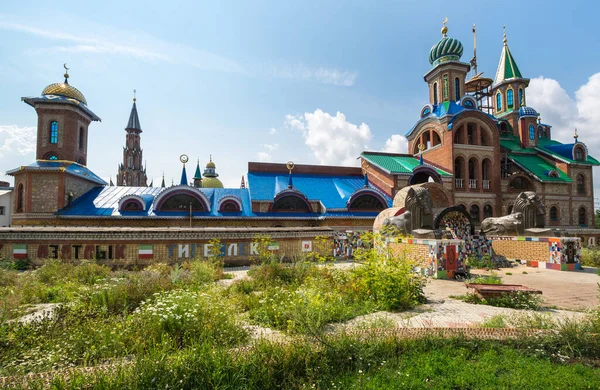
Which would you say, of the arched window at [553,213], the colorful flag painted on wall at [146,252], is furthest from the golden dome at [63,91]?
the arched window at [553,213]

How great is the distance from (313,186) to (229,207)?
7219mm

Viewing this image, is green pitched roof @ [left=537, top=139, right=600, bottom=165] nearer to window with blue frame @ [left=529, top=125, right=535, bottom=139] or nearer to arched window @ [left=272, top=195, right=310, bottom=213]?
window with blue frame @ [left=529, top=125, right=535, bottom=139]

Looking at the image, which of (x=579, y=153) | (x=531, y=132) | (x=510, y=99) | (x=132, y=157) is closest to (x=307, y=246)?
(x=531, y=132)

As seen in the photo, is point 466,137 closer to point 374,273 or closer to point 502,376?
point 374,273

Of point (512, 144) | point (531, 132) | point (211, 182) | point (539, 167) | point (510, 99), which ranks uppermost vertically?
point (510, 99)

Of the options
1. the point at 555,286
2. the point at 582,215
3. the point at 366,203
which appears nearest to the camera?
the point at 555,286

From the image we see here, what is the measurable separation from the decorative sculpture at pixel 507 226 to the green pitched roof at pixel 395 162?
9.39 metres

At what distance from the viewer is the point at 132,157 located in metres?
52.5

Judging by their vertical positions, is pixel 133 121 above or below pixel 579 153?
above

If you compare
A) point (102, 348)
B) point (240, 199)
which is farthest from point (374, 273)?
point (240, 199)

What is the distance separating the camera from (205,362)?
338 cm

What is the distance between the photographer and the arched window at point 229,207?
21.0 m

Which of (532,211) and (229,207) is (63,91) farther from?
(532,211)

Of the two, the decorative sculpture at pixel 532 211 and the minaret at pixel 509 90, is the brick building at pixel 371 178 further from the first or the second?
the decorative sculpture at pixel 532 211
